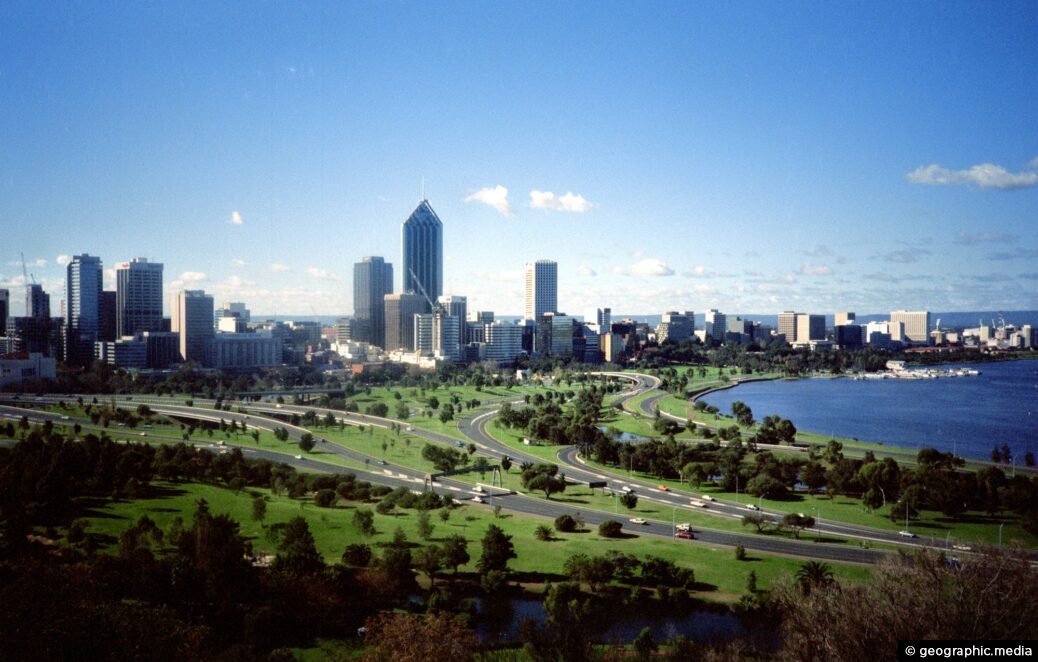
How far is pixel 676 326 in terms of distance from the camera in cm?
A: 6762

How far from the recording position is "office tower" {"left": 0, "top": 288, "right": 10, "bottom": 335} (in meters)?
23.7

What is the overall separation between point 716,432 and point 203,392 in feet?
58.0

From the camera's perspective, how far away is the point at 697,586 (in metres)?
10.4

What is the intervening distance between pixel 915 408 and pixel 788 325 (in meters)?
44.0

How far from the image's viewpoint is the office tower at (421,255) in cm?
6756

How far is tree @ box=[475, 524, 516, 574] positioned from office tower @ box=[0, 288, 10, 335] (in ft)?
66.6

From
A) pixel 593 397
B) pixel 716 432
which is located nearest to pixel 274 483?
pixel 716 432

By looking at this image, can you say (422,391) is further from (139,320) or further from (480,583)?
(480,583)

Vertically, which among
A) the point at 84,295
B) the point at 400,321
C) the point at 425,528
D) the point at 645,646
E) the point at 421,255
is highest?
the point at 421,255

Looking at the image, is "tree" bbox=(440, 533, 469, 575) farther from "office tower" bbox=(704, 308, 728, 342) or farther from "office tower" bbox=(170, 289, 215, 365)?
"office tower" bbox=(704, 308, 728, 342)

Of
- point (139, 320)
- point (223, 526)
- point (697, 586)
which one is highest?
point (139, 320)

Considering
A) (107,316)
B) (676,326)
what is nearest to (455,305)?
(676,326)

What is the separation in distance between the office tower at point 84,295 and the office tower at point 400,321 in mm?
20667

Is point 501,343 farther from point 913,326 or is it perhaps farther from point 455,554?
point 913,326
